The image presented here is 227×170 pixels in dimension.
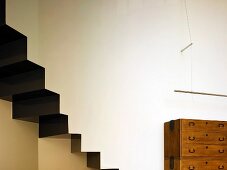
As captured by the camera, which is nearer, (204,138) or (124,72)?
(204,138)

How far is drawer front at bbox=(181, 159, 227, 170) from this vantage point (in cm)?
331

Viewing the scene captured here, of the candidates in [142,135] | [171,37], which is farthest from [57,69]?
[171,37]

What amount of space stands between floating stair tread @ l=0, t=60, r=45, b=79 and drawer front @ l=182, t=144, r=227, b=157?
2014 millimetres

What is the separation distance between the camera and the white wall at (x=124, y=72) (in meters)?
3.69

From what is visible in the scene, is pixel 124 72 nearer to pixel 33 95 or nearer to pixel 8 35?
pixel 33 95

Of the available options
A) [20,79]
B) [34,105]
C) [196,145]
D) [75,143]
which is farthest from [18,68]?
[196,145]

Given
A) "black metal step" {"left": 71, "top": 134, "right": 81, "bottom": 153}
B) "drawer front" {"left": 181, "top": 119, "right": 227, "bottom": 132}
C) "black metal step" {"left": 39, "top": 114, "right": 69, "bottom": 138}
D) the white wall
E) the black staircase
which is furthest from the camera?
the white wall

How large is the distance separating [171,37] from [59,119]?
211cm

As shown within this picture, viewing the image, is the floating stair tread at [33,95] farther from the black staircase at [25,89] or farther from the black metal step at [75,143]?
the black metal step at [75,143]

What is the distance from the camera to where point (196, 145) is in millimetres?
3395

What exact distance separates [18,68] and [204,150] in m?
2.47

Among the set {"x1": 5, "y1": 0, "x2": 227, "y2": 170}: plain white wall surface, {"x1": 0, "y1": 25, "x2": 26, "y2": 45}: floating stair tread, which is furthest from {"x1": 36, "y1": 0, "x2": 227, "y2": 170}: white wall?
{"x1": 0, "y1": 25, "x2": 26, "y2": 45}: floating stair tread

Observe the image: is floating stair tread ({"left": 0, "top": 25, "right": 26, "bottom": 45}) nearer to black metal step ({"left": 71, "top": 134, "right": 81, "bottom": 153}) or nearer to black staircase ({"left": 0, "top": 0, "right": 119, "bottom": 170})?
black staircase ({"left": 0, "top": 0, "right": 119, "bottom": 170})

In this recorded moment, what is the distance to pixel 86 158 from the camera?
356 cm
